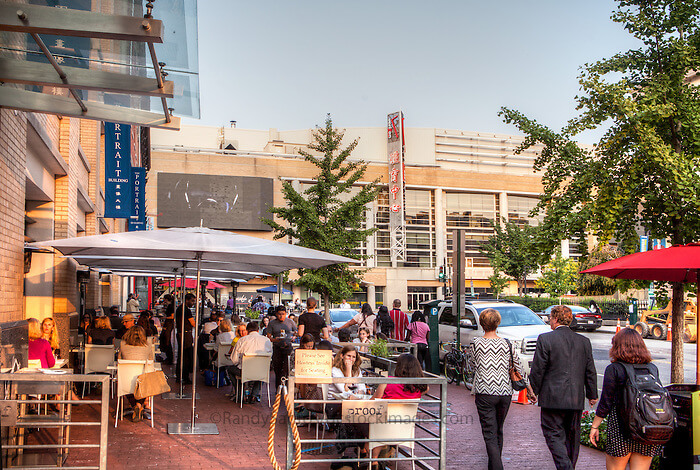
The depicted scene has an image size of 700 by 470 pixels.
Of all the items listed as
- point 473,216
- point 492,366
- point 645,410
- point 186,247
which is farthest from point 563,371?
point 473,216

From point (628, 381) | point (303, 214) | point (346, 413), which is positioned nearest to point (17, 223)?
point (346, 413)

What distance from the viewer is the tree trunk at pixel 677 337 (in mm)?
9625

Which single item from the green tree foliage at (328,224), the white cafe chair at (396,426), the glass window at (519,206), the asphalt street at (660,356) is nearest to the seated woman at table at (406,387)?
the white cafe chair at (396,426)

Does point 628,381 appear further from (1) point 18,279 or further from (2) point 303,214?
(2) point 303,214

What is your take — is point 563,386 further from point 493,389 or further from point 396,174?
point 396,174

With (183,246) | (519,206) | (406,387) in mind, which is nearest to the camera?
(406,387)

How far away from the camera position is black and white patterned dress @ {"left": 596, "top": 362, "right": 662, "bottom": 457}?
5.73 metres

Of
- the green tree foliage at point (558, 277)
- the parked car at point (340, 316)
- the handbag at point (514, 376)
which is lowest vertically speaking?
the parked car at point (340, 316)

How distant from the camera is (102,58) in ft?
23.6

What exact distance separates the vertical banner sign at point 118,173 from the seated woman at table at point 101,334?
8417 millimetres

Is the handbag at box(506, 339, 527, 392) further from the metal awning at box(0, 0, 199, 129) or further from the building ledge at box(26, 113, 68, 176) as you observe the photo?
the building ledge at box(26, 113, 68, 176)

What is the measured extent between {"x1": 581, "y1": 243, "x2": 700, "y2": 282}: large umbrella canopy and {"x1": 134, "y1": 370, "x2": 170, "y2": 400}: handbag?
6.25 metres

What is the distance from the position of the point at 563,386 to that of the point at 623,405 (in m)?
0.77

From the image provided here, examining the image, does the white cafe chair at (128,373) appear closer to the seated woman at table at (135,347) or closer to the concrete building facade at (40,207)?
the seated woman at table at (135,347)
